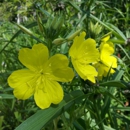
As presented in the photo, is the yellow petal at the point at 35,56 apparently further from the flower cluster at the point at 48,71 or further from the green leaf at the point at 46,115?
the green leaf at the point at 46,115

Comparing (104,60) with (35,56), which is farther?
(104,60)

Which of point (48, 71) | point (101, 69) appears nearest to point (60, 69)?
point (48, 71)

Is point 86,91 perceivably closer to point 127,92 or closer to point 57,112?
point 57,112

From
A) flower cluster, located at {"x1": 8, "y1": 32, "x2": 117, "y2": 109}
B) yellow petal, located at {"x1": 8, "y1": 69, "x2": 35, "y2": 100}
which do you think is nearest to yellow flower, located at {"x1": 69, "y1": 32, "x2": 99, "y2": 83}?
flower cluster, located at {"x1": 8, "y1": 32, "x2": 117, "y2": 109}

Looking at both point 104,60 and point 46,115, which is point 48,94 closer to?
point 46,115

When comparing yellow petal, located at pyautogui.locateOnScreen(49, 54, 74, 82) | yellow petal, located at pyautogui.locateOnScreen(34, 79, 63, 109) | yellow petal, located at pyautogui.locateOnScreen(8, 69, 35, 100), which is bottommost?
yellow petal, located at pyautogui.locateOnScreen(34, 79, 63, 109)

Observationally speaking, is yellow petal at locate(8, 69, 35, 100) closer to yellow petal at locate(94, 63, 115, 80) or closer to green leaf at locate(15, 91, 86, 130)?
green leaf at locate(15, 91, 86, 130)

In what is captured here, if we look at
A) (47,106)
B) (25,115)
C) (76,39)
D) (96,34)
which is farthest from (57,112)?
(25,115)
